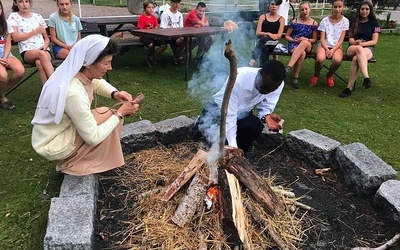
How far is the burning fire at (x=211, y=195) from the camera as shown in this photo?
293 cm

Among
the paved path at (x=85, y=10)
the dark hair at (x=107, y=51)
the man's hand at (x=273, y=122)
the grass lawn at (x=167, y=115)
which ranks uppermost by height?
the dark hair at (x=107, y=51)

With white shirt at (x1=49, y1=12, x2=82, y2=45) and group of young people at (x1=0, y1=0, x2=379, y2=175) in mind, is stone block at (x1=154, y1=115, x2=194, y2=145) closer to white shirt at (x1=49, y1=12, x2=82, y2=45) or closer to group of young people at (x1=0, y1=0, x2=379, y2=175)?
group of young people at (x1=0, y1=0, x2=379, y2=175)

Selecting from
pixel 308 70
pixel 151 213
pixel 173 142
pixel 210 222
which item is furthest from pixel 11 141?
pixel 308 70

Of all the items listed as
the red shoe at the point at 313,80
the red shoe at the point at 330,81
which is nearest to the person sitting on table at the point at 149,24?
the red shoe at the point at 313,80

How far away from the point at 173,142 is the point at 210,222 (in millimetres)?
1508

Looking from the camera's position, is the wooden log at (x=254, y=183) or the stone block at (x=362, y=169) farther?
the stone block at (x=362, y=169)

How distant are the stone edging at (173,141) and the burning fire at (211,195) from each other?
33.2 inches

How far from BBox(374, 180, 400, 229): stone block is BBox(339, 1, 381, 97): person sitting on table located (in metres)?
3.25

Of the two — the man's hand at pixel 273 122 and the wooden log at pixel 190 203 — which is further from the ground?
the man's hand at pixel 273 122

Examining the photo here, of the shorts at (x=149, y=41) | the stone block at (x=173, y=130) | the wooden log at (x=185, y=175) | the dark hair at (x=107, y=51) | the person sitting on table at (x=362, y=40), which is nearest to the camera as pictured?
the dark hair at (x=107, y=51)

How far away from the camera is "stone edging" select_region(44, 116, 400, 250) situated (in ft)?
8.09

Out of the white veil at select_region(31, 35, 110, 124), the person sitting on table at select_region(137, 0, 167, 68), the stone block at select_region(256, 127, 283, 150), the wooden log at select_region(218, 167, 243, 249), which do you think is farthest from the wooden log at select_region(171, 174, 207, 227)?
the person sitting on table at select_region(137, 0, 167, 68)

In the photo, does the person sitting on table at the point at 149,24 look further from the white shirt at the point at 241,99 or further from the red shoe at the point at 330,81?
the white shirt at the point at 241,99

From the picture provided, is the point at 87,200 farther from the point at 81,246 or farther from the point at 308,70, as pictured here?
the point at 308,70
